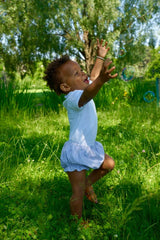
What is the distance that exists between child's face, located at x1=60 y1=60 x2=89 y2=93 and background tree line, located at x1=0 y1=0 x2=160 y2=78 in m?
11.9

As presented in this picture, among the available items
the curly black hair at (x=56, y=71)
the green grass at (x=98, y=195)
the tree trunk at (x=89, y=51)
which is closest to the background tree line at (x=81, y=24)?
the tree trunk at (x=89, y=51)

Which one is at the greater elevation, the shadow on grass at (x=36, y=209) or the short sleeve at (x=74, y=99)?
the short sleeve at (x=74, y=99)

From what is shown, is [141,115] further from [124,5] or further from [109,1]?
[124,5]

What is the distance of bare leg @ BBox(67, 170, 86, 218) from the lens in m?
1.78

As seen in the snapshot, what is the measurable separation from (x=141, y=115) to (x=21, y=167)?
2964 millimetres

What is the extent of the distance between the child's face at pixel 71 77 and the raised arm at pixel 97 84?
0.68 feet

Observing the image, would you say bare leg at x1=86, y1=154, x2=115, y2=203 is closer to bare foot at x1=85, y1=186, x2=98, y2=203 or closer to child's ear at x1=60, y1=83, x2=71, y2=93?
bare foot at x1=85, y1=186, x2=98, y2=203

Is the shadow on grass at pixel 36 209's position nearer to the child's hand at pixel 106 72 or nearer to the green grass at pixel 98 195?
the green grass at pixel 98 195

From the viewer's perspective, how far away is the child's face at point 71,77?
1940 mm

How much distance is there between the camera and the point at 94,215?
1.90m

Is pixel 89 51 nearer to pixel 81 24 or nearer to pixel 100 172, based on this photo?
pixel 81 24

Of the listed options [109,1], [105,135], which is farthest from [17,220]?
[109,1]

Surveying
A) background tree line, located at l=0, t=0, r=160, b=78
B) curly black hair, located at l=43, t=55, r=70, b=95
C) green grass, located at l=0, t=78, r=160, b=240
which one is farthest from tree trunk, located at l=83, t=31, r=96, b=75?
curly black hair, located at l=43, t=55, r=70, b=95


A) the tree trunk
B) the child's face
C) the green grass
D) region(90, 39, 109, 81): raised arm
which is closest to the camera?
the green grass
